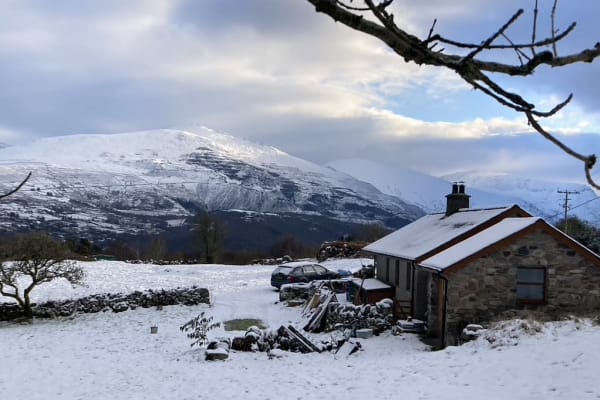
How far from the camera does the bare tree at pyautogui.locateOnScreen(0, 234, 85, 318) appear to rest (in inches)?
797

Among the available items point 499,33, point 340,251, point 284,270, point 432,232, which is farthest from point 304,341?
point 340,251

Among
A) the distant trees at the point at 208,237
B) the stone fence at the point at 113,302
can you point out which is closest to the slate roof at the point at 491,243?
the stone fence at the point at 113,302

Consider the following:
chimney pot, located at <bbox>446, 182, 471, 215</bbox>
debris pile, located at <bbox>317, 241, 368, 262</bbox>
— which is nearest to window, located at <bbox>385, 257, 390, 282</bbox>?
chimney pot, located at <bbox>446, 182, 471, 215</bbox>

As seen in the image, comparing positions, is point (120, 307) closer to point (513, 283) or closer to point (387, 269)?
→ point (387, 269)

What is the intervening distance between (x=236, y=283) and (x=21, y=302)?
38.9 ft

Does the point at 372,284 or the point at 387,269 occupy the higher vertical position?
the point at 387,269

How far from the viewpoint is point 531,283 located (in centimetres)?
1600

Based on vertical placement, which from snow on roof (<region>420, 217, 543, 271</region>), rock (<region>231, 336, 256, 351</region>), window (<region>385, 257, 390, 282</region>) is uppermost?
snow on roof (<region>420, 217, 543, 271</region>)

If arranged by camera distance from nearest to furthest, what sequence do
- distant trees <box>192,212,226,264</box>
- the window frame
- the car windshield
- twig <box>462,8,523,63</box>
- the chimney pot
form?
twig <box>462,8,523,63</box> → the window frame → the chimney pot → the car windshield → distant trees <box>192,212,226,264</box>

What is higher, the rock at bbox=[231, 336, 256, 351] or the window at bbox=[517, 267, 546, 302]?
the window at bbox=[517, 267, 546, 302]

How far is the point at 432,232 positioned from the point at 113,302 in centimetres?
1402

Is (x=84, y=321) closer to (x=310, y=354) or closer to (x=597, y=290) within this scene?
(x=310, y=354)

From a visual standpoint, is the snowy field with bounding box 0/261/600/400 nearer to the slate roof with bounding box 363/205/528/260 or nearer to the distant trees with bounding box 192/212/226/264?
the slate roof with bounding box 363/205/528/260

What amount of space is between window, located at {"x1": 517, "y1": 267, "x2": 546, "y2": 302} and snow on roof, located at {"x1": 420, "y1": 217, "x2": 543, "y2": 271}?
1.33 metres
